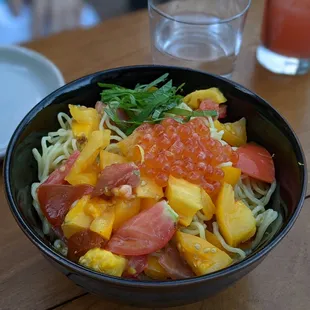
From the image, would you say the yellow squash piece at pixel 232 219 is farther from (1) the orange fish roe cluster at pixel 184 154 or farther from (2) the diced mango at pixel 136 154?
(2) the diced mango at pixel 136 154

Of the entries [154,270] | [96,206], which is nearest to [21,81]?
[96,206]

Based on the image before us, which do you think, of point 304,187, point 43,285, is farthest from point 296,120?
point 43,285

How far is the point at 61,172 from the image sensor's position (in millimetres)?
1005

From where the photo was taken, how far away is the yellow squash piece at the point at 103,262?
0.84m

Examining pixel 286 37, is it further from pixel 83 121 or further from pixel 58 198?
pixel 58 198

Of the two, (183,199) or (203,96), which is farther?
(203,96)

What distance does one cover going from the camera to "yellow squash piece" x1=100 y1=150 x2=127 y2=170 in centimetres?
97

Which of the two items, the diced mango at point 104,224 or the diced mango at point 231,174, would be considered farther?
the diced mango at point 231,174

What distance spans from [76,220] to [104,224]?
5 centimetres

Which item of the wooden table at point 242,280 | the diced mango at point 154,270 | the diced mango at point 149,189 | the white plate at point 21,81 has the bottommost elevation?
the wooden table at point 242,280

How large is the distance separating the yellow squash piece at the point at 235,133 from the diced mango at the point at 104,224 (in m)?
0.34

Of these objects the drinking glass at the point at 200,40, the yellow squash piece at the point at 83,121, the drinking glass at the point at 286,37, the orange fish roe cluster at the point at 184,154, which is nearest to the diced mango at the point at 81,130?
the yellow squash piece at the point at 83,121

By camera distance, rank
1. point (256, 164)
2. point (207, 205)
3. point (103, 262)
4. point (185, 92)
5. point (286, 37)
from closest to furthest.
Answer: point (103, 262) → point (207, 205) → point (256, 164) → point (185, 92) → point (286, 37)

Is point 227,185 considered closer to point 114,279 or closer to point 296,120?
point 114,279
